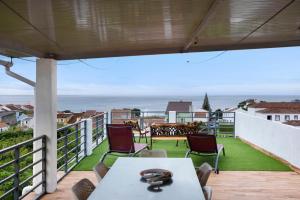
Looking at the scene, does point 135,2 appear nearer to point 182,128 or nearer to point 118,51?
point 118,51

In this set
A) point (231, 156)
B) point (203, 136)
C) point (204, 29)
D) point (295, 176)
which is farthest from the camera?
point (231, 156)

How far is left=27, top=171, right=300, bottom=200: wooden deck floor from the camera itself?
4262 millimetres

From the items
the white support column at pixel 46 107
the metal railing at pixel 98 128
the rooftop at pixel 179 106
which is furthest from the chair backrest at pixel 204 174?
the rooftop at pixel 179 106

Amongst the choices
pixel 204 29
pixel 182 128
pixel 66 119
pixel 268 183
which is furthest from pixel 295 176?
pixel 66 119

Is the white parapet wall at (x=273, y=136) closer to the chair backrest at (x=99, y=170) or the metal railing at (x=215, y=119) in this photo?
the metal railing at (x=215, y=119)

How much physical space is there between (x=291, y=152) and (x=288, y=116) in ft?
23.2

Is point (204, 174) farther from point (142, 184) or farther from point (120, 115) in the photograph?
point (120, 115)

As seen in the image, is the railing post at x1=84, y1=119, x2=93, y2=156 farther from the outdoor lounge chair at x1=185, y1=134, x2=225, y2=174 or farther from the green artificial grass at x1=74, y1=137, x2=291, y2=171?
the outdoor lounge chair at x1=185, y1=134, x2=225, y2=174

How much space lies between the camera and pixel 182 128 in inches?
297

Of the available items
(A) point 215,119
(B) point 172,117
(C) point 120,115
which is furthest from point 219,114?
(C) point 120,115

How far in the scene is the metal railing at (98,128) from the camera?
829cm

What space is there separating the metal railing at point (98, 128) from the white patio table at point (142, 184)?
16.0 ft

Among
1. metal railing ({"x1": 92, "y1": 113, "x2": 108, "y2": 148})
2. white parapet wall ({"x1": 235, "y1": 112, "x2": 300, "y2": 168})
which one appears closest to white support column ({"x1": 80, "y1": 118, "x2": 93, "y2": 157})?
metal railing ({"x1": 92, "y1": 113, "x2": 108, "y2": 148})

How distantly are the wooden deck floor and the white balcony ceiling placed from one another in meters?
2.20
